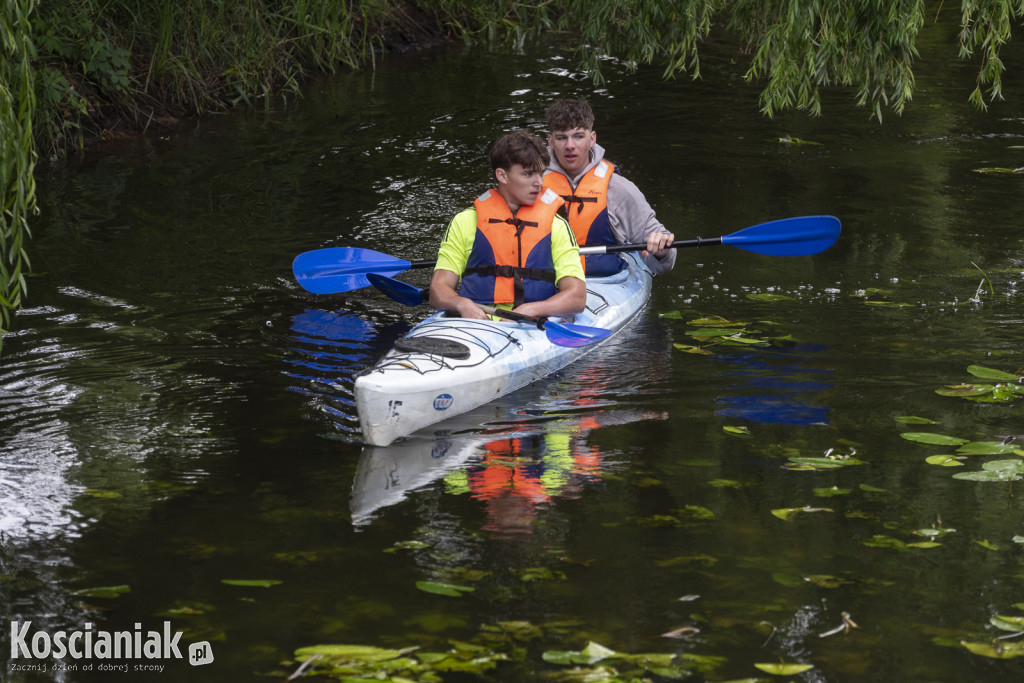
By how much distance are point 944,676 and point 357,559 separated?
1674 mm

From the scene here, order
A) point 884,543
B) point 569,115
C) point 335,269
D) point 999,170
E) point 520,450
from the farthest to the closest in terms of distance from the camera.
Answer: point 999,170
point 335,269
point 569,115
point 520,450
point 884,543

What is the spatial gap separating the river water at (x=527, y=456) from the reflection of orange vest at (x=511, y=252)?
1.48 feet

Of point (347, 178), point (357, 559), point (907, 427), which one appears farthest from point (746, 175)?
point (357, 559)

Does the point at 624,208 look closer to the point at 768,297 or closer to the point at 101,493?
the point at 768,297

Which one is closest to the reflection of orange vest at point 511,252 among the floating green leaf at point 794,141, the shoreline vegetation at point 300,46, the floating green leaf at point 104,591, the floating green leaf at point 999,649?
the shoreline vegetation at point 300,46

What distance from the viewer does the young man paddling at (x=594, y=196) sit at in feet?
19.0

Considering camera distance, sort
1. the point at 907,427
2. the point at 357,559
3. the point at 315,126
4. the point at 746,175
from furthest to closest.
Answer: the point at 315,126 → the point at 746,175 → the point at 907,427 → the point at 357,559

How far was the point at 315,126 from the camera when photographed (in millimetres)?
10523

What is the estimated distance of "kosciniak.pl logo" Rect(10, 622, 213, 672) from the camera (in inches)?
120

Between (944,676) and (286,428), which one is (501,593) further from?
(286,428)

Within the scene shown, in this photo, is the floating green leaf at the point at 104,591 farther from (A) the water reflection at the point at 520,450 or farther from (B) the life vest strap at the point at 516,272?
(B) the life vest strap at the point at 516,272

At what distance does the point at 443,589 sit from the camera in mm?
3365

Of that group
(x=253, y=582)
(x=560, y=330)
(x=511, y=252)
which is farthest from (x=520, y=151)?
(x=253, y=582)

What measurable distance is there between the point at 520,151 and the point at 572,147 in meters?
0.87
